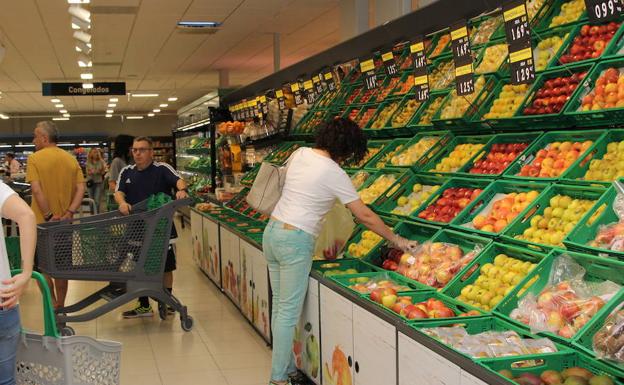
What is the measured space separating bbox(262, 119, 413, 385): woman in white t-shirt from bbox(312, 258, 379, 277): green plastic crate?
20 cm

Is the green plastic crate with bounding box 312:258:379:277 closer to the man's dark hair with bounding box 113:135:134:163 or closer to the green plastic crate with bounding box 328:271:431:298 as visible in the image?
the green plastic crate with bounding box 328:271:431:298

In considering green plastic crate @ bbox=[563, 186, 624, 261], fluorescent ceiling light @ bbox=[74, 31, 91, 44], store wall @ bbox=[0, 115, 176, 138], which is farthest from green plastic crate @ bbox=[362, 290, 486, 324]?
store wall @ bbox=[0, 115, 176, 138]

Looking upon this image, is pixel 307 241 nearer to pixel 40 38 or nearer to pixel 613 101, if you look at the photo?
pixel 613 101

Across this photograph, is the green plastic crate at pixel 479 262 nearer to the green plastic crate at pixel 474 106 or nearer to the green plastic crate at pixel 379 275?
the green plastic crate at pixel 379 275

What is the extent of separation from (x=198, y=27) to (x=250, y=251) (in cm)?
575

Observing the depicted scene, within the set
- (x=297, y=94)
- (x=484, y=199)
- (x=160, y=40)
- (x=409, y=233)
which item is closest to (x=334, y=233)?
(x=409, y=233)

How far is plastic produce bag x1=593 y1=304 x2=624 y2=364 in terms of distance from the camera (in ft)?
7.85

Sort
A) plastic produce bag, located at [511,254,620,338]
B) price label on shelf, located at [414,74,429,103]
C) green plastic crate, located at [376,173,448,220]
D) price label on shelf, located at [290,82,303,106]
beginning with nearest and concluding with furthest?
plastic produce bag, located at [511,254,620,338] < green plastic crate, located at [376,173,448,220] < price label on shelf, located at [414,74,429,103] < price label on shelf, located at [290,82,303,106]

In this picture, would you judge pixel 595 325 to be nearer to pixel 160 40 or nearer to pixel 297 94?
pixel 297 94

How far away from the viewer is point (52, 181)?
670 cm

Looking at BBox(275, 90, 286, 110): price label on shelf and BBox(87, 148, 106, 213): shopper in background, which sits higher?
BBox(275, 90, 286, 110): price label on shelf

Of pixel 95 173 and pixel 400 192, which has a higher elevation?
pixel 400 192

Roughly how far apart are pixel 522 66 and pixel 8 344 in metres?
2.90

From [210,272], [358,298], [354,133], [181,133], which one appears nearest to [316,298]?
[358,298]
